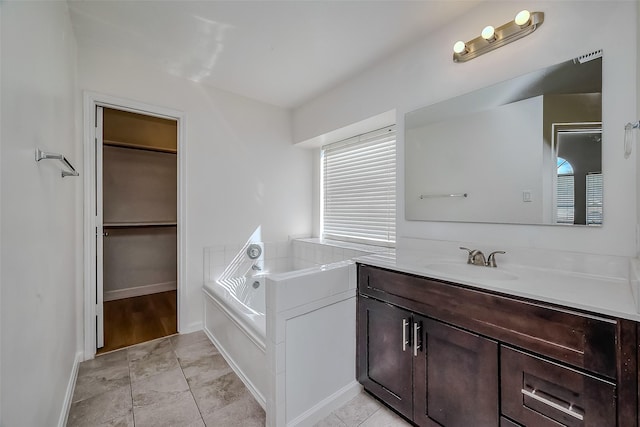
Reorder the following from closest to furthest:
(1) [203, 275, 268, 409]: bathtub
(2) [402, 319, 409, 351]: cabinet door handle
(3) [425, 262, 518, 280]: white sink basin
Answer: (3) [425, 262, 518, 280]: white sink basin, (2) [402, 319, 409, 351]: cabinet door handle, (1) [203, 275, 268, 409]: bathtub

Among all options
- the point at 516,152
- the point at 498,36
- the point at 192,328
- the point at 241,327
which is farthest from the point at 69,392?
the point at 498,36

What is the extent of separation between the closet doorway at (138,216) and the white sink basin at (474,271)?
9.80 feet

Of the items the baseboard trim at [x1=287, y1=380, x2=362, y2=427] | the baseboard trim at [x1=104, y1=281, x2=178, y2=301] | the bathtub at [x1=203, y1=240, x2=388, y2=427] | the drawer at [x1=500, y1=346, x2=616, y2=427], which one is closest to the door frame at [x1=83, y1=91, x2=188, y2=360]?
the bathtub at [x1=203, y1=240, x2=388, y2=427]

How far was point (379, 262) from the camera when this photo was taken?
1620 millimetres

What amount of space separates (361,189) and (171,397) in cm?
238

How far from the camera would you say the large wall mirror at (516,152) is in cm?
131

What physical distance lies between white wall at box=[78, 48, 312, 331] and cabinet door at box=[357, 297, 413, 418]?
5.77 ft

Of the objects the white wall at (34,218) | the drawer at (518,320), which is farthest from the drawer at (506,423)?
the white wall at (34,218)

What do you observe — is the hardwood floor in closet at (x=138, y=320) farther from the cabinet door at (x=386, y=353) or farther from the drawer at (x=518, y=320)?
the drawer at (x=518, y=320)

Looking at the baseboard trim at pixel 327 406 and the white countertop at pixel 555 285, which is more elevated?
the white countertop at pixel 555 285

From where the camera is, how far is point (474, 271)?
1.47m

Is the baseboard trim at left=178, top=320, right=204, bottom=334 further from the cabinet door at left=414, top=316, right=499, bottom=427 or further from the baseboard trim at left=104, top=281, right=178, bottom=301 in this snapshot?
the cabinet door at left=414, top=316, right=499, bottom=427

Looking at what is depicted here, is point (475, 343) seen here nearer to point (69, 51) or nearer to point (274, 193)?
point (274, 193)

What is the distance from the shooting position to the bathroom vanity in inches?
34.6
